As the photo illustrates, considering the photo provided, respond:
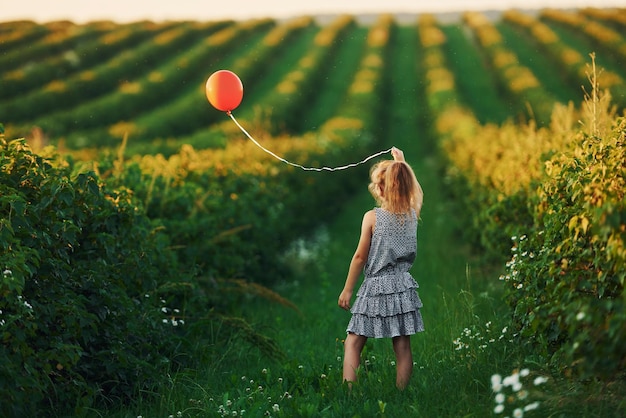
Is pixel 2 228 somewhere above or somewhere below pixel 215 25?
below

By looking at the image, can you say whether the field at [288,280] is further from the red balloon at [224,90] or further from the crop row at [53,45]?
the crop row at [53,45]

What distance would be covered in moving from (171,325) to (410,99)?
33.3 meters

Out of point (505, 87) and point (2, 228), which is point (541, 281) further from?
point (505, 87)

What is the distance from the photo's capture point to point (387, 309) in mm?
4816

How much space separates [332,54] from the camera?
164ft

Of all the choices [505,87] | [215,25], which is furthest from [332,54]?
[505,87]

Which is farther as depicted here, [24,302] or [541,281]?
[541,281]

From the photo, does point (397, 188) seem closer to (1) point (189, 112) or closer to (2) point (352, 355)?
(2) point (352, 355)

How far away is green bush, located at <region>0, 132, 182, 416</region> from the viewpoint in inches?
A: 161

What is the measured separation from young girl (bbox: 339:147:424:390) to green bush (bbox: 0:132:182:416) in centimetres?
133

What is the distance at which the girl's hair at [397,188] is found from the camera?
4.82m

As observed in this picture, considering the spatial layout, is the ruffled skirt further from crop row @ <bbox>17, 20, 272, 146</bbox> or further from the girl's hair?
crop row @ <bbox>17, 20, 272, 146</bbox>

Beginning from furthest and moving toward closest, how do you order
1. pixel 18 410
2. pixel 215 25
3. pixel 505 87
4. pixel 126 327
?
pixel 215 25 → pixel 505 87 → pixel 126 327 → pixel 18 410

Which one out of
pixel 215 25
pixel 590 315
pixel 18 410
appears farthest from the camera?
pixel 215 25
